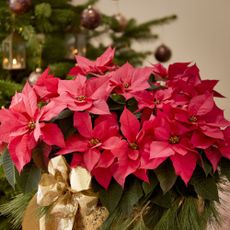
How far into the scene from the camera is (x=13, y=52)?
1294 mm

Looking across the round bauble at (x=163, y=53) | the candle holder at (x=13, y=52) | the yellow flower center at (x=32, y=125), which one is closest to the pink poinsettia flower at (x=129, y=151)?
the yellow flower center at (x=32, y=125)

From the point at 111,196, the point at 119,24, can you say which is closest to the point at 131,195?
the point at 111,196

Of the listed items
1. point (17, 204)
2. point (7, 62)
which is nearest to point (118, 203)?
point (17, 204)

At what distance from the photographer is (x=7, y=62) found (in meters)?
1.32

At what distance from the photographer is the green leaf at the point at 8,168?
506 mm

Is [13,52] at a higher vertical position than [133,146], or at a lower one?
lower

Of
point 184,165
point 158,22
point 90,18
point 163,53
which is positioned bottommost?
point 163,53

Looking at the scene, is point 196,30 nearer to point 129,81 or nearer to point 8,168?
point 129,81

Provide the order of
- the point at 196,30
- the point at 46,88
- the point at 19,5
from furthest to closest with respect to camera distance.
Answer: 1. the point at 196,30
2. the point at 19,5
3. the point at 46,88

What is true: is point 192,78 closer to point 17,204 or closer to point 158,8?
point 17,204

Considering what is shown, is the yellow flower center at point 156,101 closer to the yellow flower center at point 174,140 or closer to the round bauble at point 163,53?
the yellow flower center at point 174,140

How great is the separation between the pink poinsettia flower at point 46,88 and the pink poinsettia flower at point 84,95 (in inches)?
1.4

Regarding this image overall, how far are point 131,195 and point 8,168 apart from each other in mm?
154

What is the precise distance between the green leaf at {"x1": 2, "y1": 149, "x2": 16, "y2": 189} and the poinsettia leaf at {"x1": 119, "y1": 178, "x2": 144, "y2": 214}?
0.44ft
